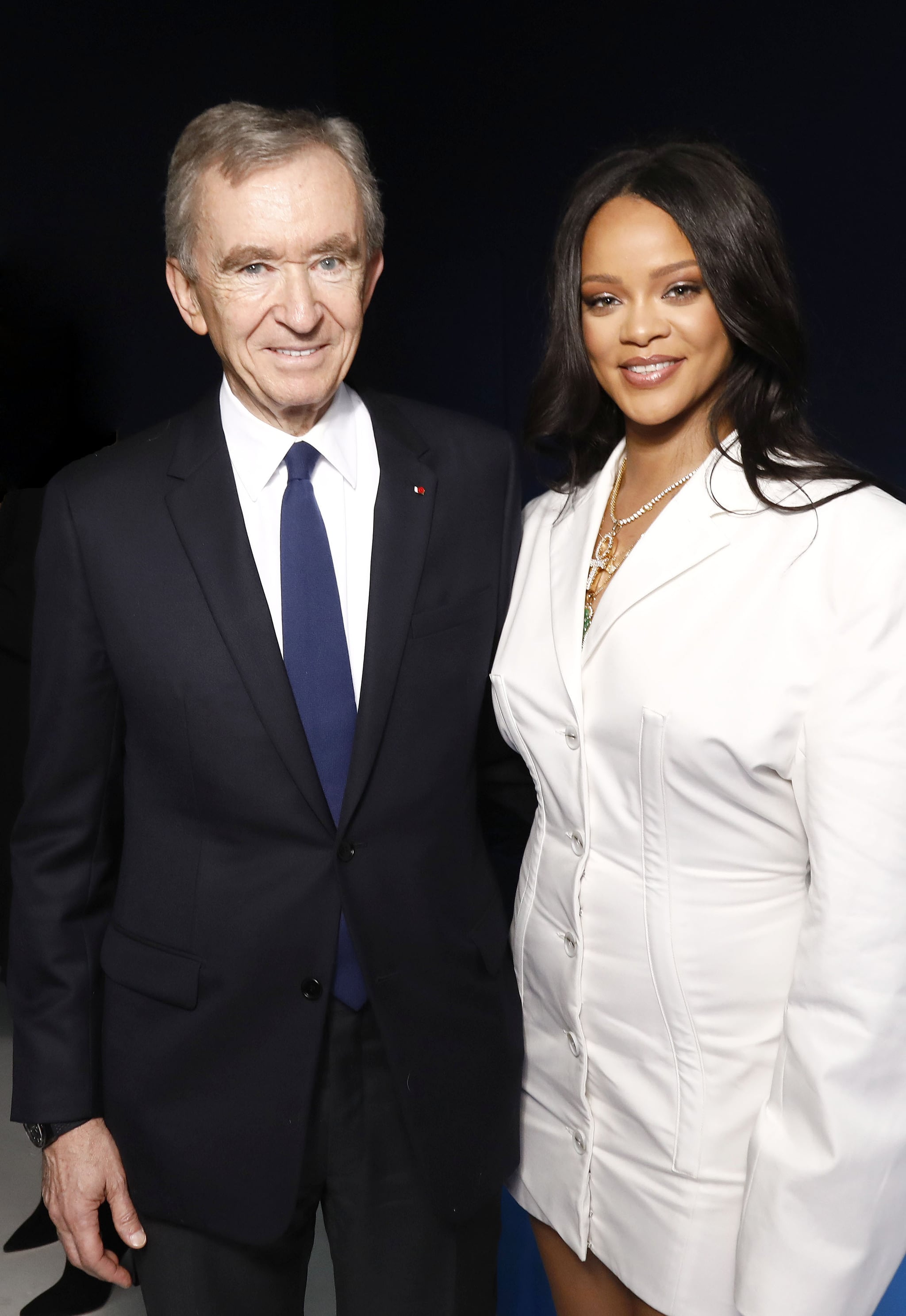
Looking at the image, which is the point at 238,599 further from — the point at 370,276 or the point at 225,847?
the point at 370,276

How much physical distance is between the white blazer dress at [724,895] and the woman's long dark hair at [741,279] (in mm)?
56

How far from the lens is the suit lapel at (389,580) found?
1.54 meters

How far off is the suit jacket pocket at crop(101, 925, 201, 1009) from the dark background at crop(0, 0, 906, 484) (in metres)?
2.07

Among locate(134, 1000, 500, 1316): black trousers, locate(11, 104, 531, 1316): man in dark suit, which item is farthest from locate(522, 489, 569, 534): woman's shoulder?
locate(134, 1000, 500, 1316): black trousers

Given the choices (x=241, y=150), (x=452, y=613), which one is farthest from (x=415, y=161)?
(x=452, y=613)

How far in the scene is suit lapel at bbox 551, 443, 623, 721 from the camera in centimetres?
160

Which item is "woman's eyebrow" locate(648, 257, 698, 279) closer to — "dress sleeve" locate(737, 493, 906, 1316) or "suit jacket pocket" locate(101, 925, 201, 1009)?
"dress sleeve" locate(737, 493, 906, 1316)

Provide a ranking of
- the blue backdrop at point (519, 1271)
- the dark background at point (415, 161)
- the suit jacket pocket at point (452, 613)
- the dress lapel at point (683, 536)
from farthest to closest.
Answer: the dark background at point (415, 161) < the blue backdrop at point (519, 1271) < the suit jacket pocket at point (452, 613) < the dress lapel at point (683, 536)

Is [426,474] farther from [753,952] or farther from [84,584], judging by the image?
[753,952]

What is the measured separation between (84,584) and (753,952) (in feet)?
3.08

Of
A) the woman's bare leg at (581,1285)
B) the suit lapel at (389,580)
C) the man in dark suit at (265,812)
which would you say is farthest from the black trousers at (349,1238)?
the suit lapel at (389,580)

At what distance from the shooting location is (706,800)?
4.80ft

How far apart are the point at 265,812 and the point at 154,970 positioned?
270 millimetres

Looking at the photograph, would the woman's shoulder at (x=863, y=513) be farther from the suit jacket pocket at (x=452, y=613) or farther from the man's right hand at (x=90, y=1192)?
the man's right hand at (x=90, y=1192)
